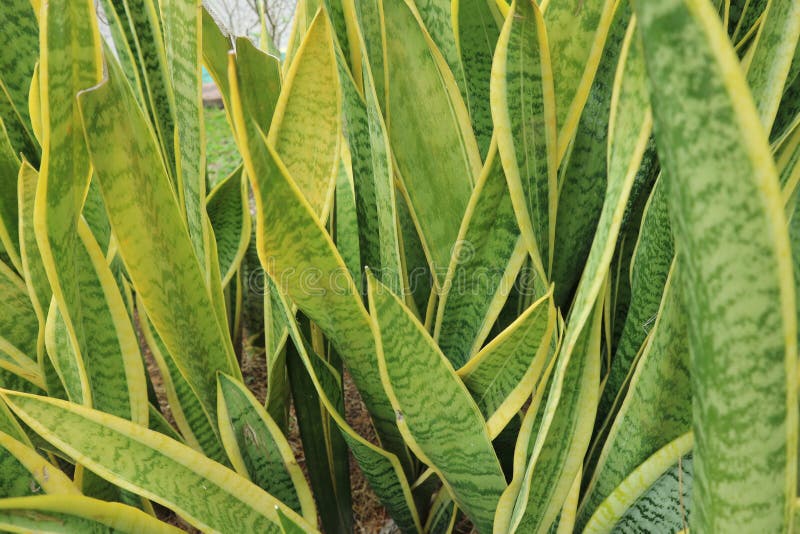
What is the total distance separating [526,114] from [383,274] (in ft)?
0.64

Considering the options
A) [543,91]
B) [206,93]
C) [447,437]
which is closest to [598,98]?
[543,91]

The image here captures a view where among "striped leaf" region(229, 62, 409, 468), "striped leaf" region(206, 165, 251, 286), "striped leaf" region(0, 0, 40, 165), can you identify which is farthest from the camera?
"striped leaf" region(206, 165, 251, 286)

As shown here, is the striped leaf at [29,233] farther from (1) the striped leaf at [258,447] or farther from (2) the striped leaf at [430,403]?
(2) the striped leaf at [430,403]

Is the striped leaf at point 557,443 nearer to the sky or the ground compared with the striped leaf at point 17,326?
nearer to the ground

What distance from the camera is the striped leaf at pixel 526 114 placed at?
0.47m

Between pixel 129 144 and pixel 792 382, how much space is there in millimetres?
403

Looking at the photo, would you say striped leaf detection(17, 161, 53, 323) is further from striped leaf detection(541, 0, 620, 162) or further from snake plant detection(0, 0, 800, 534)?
striped leaf detection(541, 0, 620, 162)

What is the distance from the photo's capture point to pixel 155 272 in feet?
1.65

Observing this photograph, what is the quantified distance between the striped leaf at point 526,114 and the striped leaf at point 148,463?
303 millimetres

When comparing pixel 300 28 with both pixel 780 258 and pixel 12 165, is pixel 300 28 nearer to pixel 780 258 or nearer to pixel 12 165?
pixel 12 165

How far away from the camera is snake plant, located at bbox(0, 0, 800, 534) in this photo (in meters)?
0.43

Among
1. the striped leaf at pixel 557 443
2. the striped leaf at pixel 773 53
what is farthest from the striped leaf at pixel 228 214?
the striped leaf at pixel 773 53

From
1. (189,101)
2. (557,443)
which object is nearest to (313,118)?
(189,101)

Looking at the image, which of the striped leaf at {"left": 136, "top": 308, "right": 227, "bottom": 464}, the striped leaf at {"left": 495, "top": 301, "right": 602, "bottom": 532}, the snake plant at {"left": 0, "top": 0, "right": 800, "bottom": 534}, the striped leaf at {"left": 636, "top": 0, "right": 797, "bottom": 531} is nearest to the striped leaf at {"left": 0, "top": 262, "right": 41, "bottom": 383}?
the snake plant at {"left": 0, "top": 0, "right": 800, "bottom": 534}
